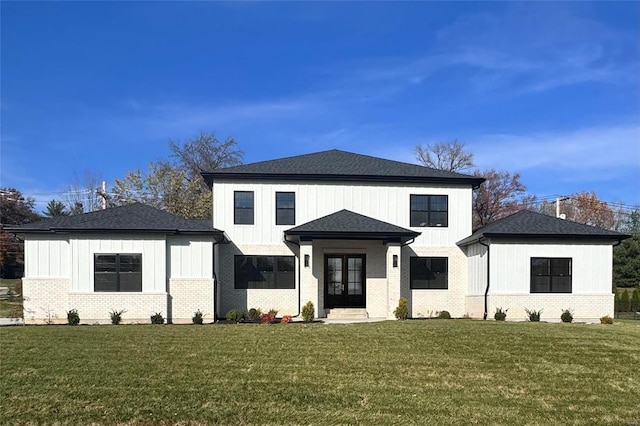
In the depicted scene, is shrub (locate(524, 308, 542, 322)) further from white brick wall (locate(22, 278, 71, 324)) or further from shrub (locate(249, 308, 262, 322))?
white brick wall (locate(22, 278, 71, 324))

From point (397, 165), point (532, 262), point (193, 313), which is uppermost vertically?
point (397, 165)

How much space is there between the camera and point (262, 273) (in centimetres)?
2253

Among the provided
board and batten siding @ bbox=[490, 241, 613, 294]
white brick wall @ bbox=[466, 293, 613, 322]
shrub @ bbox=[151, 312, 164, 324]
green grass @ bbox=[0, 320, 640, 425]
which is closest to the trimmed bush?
white brick wall @ bbox=[466, 293, 613, 322]

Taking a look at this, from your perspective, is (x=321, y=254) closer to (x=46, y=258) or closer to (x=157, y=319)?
(x=157, y=319)

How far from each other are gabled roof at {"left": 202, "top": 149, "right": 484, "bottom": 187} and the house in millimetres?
60

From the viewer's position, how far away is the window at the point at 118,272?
19.8 meters

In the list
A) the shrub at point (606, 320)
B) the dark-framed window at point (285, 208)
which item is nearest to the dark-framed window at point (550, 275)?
the shrub at point (606, 320)

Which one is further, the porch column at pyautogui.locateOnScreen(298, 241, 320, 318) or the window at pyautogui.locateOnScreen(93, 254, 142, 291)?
the porch column at pyautogui.locateOnScreen(298, 241, 320, 318)

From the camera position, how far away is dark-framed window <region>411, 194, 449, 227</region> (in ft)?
76.3

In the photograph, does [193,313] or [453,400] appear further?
[193,313]

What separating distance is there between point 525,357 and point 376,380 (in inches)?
155

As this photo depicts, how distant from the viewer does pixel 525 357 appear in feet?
39.4

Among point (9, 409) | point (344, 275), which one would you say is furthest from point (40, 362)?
point (344, 275)

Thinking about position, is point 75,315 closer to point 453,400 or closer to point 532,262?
point 453,400
